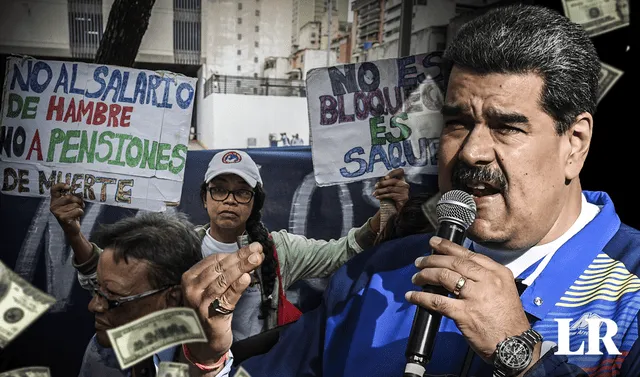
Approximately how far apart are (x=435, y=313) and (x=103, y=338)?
143 centimetres

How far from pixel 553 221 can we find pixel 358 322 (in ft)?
2.03

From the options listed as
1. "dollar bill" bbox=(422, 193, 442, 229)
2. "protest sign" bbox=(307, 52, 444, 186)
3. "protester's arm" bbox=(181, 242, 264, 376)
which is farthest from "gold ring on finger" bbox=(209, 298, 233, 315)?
"dollar bill" bbox=(422, 193, 442, 229)

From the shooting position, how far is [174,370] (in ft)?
6.02

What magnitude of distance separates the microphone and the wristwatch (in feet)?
0.45

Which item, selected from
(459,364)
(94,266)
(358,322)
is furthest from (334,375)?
(94,266)

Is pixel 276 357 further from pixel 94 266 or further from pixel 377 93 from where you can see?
pixel 377 93

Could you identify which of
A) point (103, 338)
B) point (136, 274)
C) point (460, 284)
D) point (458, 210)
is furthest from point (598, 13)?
point (103, 338)

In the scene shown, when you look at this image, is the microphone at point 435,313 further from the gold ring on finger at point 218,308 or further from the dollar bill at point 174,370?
the dollar bill at point 174,370

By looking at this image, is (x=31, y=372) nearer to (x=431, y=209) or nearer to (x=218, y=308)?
(x=218, y=308)

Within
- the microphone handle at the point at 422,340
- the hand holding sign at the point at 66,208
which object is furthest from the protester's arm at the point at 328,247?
the microphone handle at the point at 422,340

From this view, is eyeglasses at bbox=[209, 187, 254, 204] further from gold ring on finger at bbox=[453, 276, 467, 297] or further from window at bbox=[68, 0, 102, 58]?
gold ring on finger at bbox=[453, 276, 467, 297]

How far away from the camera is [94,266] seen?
2.16 m

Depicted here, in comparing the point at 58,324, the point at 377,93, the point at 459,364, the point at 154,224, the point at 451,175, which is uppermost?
the point at 377,93

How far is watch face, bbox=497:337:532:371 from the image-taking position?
1.22m
